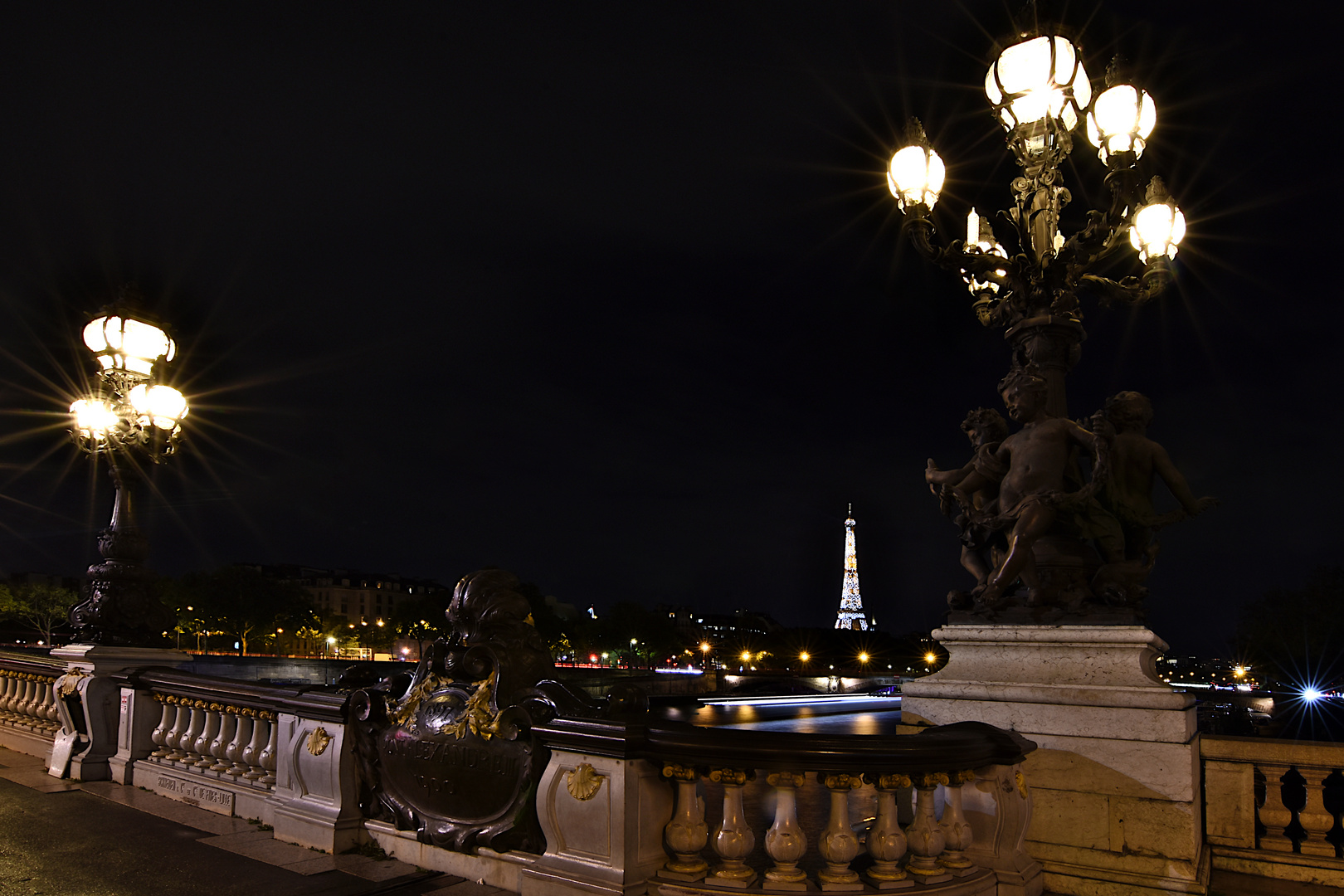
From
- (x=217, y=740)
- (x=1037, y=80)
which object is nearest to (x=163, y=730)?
(x=217, y=740)

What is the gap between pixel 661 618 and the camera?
348 feet

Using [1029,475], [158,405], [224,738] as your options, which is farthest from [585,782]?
[158,405]

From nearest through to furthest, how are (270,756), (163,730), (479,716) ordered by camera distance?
(479,716), (270,756), (163,730)

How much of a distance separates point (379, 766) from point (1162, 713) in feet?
16.4

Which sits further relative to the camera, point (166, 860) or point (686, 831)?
point (166, 860)

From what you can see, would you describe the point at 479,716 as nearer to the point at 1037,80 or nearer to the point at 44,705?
the point at 1037,80

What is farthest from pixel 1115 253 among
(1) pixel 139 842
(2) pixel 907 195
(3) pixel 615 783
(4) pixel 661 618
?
(4) pixel 661 618

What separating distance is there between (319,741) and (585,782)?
2704 mm

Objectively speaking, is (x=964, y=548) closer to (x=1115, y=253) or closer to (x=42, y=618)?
(x=1115, y=253)

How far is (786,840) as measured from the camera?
3.99 m

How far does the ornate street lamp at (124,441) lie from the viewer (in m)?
9.79

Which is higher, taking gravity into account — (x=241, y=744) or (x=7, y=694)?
(x=241, y=744)

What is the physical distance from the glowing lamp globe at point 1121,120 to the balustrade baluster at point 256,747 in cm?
809

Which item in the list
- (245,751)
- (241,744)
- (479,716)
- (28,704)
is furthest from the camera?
(28,704)
